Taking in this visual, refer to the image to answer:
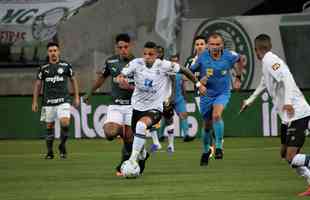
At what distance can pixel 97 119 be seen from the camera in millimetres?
30969

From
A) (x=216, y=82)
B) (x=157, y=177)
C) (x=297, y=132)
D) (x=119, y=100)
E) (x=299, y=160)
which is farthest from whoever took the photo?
(x=216, y=82)

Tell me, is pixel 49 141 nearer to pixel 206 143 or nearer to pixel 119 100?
pixel 206 143

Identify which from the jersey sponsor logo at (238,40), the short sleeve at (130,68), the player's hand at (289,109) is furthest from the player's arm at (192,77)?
the jersey sponsor logo at (238,40)

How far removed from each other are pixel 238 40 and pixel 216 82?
39.3 ft

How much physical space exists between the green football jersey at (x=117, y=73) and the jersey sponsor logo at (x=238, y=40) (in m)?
14.0

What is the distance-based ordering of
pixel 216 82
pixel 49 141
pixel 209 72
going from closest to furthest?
pixel 209 72, pixel 216 82, pixel 49 141

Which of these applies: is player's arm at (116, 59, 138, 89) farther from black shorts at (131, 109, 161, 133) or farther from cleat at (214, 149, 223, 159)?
cleat at (214, 149, 223, 159)

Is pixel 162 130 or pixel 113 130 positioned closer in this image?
pixel 113 130

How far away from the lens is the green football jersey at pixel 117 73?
1920 cm

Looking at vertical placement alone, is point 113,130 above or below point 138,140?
above

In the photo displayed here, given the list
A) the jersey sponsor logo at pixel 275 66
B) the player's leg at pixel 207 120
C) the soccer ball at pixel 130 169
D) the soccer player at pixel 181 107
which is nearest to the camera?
the jersey sponsor logo at pixel 275 66

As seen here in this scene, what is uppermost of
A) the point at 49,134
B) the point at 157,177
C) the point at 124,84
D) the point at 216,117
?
the point at 124,84

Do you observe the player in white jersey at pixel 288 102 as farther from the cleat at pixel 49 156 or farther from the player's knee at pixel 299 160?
the cleat at pixel 49 156

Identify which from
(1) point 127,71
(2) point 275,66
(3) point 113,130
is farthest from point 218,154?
(2) point 275,66
